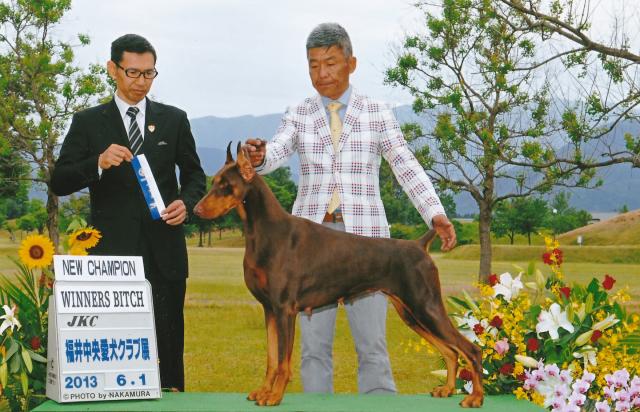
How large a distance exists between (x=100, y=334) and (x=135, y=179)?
1160 mm

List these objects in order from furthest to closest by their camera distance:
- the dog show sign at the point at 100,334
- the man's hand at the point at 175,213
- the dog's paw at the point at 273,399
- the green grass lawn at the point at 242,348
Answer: the green grass lawn at the point at 242,348 < the man's hand at the point at 175,213 < the dog show sign at the point at 100,334 < the dog's paw at the point at 273,399

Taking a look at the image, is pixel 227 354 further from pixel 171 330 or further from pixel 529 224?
pixel 529 224

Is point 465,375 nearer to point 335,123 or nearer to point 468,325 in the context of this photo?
point 468,325

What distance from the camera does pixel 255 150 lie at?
409 cm

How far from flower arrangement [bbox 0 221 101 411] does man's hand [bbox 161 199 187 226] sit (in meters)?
0.54

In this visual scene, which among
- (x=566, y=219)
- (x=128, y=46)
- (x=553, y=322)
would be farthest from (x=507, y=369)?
(x=566, y=219)

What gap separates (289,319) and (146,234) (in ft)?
4.77

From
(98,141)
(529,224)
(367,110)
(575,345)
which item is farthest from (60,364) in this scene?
(529,224)

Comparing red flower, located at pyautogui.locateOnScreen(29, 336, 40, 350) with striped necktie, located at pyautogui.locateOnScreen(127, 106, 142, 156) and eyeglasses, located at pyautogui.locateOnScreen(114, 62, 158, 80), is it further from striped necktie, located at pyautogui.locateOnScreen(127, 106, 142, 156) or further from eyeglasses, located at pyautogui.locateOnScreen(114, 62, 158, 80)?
eyeglasses, located at pyautogui.locateOnScreen(114, 62, 158, 80)

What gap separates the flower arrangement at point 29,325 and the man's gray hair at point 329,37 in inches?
72.0

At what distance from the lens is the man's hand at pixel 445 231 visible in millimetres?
4473

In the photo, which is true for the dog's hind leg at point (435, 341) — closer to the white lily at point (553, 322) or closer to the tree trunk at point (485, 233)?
the white lily at point (553, 322)

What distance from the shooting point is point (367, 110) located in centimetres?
489

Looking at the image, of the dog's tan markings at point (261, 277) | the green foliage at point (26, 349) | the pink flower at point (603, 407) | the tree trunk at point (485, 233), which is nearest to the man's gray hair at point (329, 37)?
the dog's tan markings at point (261, 277)
